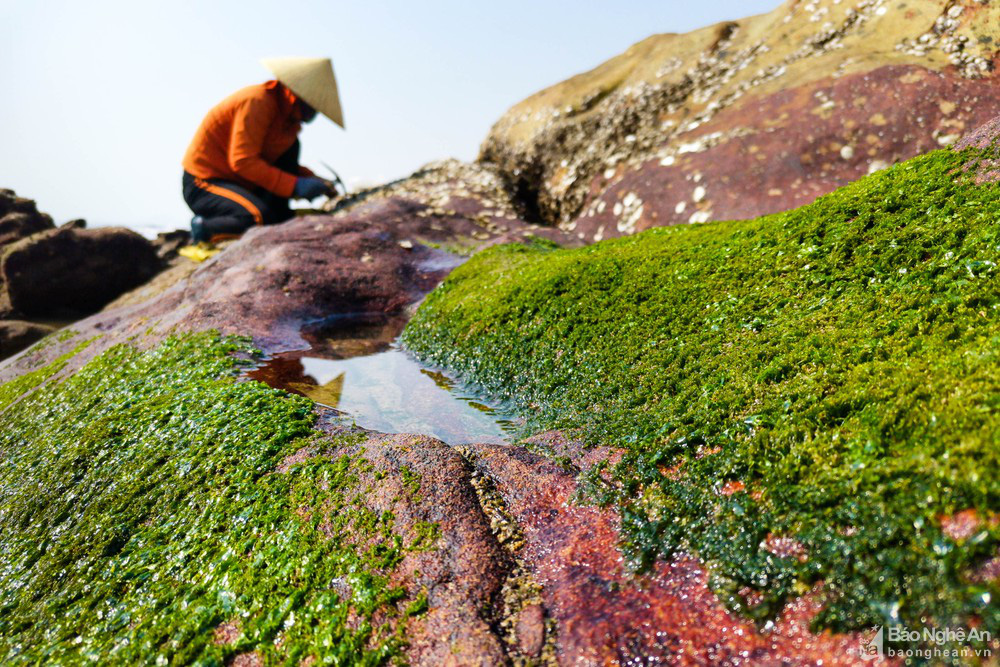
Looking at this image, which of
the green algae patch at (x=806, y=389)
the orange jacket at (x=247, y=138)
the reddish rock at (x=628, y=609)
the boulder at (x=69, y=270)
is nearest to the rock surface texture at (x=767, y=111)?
the green algae patch at (x=806, y=389)

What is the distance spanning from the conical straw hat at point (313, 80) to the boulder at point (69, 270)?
4402mm

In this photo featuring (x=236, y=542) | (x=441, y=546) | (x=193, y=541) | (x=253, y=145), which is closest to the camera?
(x=441, y=546)

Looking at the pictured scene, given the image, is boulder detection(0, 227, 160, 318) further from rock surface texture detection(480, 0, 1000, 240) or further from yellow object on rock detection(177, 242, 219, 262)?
rock surface texture detection(480, 0, 1000, 240)

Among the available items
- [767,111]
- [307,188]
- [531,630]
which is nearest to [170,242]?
[307,188]

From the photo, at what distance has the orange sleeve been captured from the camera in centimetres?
912

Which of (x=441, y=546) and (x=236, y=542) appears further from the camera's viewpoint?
(x=236, y=542)

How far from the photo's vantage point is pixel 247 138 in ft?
30.2

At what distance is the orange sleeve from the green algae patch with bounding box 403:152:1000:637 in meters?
6.57

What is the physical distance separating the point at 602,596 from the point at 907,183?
2873 millimetres

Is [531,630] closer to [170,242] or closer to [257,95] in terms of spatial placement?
[257,95]

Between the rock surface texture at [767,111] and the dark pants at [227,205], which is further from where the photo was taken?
the dark pants at [227,205]

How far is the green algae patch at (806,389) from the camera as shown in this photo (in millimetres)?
1775

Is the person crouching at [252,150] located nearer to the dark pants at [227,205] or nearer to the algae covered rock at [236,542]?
the dark pants at [227,205]

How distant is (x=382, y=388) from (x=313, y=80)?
7063 mm
